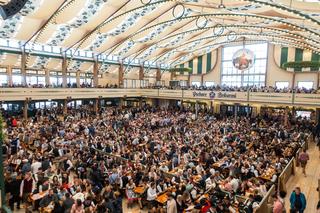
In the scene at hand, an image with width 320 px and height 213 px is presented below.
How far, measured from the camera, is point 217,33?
26.0 metres

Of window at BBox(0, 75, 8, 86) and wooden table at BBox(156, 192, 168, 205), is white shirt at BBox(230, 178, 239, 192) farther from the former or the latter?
window at BBox(0, 75, 8, 86)

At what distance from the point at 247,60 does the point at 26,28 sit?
2085 cm

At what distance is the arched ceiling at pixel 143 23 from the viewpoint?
14.7 metres

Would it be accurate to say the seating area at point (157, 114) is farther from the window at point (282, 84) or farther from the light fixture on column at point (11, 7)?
the window at point (282, 84)

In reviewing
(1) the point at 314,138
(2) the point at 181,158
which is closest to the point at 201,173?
(2) the point at 181,158

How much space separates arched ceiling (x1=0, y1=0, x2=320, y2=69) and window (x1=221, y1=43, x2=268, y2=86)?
1.32 meters

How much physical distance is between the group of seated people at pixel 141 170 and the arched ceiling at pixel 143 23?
6978 mm

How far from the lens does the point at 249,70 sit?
2947cm

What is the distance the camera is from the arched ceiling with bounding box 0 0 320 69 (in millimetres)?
14734

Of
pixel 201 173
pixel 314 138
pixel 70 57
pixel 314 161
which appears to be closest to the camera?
pixel 201 173

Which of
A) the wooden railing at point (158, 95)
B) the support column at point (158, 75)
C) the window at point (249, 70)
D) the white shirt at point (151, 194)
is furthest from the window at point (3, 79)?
the window at point (249, 70)

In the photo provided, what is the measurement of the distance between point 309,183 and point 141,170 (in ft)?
21.0

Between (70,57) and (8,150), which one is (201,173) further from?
(70,57)

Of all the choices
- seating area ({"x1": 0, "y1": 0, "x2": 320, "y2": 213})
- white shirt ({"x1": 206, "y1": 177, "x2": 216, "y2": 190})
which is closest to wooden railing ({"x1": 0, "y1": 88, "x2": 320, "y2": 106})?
seating area ({"x1": 0, "y1": 0, "x2": 320, "y2": 213})
